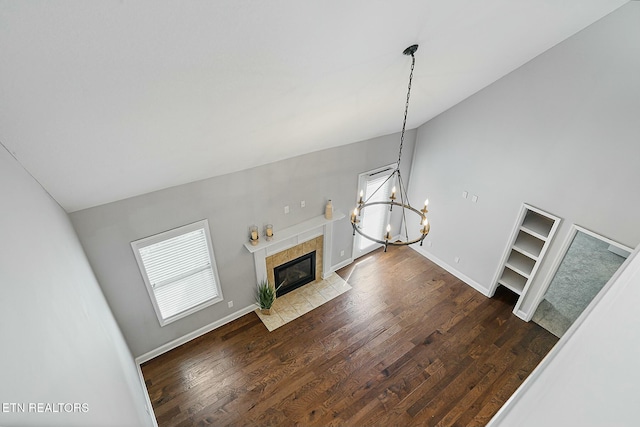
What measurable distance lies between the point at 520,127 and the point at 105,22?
15.8 ft

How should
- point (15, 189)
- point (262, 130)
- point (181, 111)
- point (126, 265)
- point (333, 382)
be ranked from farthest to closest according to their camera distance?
point (333, 382) < point (126, 265) < point (262, 130) < point (181, 111) < point (15, 189)

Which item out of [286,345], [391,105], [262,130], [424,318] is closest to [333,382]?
[286,345]

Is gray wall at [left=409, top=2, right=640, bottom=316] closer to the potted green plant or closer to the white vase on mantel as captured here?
the white vase on mantel

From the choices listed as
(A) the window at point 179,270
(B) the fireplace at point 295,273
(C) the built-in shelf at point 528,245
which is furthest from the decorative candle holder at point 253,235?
(C) the built-in shelf at point 528,245

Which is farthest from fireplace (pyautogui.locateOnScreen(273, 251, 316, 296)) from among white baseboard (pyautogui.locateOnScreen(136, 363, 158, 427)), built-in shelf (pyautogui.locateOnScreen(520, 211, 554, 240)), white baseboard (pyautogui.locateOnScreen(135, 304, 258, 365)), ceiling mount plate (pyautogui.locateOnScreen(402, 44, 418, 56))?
ceiling mount plate (pyautogui.locateOnScreen(402, 44, 418, 56))

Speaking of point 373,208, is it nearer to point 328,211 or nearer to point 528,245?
point 328,211

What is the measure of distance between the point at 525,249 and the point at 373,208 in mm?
2560

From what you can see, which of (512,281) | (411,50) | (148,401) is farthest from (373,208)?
(148,401)

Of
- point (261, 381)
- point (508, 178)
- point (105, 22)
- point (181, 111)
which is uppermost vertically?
point (105, 22)

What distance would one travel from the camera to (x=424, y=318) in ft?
16.6

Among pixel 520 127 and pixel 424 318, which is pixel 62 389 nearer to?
pixel 424 318

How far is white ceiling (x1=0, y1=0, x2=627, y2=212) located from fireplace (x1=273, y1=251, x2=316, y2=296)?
2210 mm

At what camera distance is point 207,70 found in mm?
1759

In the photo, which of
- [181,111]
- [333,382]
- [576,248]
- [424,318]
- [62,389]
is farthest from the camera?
[576,248]
